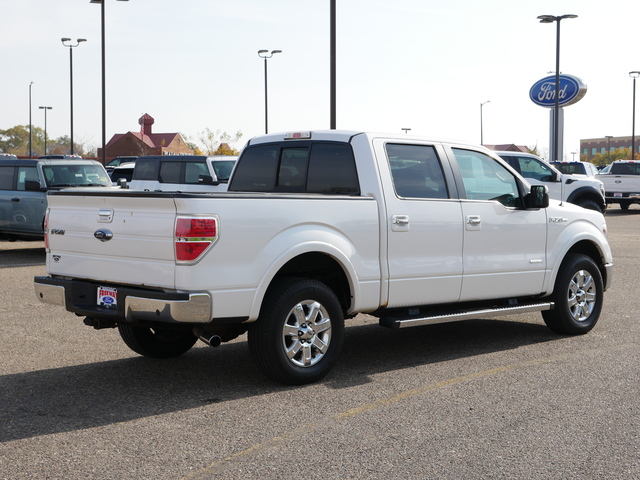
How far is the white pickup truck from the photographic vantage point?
594 centimetres

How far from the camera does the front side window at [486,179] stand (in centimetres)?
784

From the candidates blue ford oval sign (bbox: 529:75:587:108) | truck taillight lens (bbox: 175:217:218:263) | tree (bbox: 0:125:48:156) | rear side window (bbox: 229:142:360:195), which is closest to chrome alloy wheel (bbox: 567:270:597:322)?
rear side window (bbox: 229:142:360:195)

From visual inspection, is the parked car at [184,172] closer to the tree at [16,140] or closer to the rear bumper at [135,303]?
the rear bumper at [135,303]

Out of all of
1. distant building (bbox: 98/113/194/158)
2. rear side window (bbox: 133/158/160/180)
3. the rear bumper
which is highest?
distant building (bbox: 98/113/194/158)

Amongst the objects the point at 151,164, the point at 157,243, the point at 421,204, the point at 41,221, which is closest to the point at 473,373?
the point at 421,204

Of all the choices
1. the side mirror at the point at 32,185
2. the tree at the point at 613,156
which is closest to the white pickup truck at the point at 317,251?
the side mirror at the point at 32,185

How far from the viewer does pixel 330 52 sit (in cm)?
2027

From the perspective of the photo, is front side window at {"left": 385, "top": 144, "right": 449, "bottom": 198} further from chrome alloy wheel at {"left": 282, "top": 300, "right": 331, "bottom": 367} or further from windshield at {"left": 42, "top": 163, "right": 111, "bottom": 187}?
windshield at {"left": 42, "top": 163, "right": 111, "bottom": 187}

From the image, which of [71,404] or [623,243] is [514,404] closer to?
[71,404]

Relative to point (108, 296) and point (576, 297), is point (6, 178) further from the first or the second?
point (576, 297)

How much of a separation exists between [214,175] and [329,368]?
12487 mm

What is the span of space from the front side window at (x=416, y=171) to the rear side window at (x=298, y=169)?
0.38 meters

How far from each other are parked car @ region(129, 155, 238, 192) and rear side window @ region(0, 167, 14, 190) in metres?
3.18

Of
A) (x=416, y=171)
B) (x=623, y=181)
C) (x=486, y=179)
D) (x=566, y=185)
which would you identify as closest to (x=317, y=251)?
(x=416, y=171)
